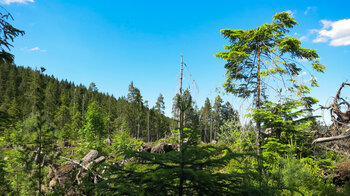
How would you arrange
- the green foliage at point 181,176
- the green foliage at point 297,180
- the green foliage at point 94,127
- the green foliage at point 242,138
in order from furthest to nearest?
1. the green foliage at point 94,127
2. the green foliage at point 242,138
3. the green foliage at point 297,180
4. the green foliage at point 181,176

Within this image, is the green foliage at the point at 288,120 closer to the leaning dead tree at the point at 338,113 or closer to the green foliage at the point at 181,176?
the leaning dead tree at the point at 338,113

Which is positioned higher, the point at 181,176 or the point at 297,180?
the point at 181,176

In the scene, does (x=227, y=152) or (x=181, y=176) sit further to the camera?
(x=227, y=152)

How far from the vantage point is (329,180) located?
666cm

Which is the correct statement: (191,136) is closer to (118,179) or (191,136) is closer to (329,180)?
(118,179)

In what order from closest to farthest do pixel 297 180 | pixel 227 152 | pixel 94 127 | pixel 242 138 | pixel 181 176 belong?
1. pixel 181 176
2. pixel 227 152
3. pixel 297 180
4. pixel 242 138
5. pixel 94 127

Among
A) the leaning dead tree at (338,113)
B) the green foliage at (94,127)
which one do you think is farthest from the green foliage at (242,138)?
the green foliage at (94,127)

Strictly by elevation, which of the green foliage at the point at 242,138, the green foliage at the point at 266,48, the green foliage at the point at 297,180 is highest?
the green foliage at the point at 266,48

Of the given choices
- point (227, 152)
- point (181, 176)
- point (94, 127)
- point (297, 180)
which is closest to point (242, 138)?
point (297, 180)

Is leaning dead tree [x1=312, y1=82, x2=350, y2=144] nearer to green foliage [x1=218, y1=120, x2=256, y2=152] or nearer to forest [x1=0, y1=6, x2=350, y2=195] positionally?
forest [x1=0, y1=6, x2=350, y2=195]

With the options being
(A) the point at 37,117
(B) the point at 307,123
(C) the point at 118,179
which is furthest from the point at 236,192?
(B) the point at 307,123

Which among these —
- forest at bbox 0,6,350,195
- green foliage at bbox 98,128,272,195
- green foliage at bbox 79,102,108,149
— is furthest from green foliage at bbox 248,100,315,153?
green foliage at bbox 79,102,108,149

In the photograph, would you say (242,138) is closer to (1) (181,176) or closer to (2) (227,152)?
(2) (227,152)

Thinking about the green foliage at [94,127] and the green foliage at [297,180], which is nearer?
the green foliage at [297,180]
